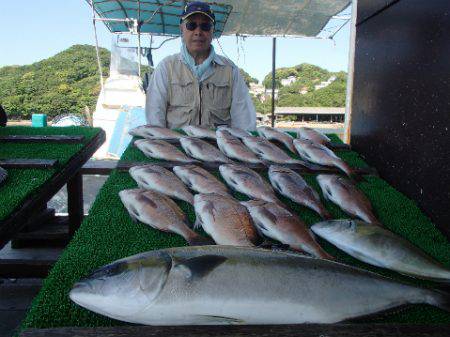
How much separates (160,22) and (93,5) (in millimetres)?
1814

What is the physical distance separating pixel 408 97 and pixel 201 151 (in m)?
1.26

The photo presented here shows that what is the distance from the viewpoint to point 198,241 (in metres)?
1.62

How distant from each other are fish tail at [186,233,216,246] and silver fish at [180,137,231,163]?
1021 millimetres

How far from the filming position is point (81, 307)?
Result: 124cm

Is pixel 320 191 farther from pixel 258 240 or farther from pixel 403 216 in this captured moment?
pixel 258 240

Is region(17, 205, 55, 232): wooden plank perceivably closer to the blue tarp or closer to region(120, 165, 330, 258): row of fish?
region(120, 165, 330, 258): row of fish

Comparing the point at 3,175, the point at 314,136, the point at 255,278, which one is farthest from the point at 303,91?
the point at 255,278

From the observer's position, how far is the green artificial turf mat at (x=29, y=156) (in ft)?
6.97

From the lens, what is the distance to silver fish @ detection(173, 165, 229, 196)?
2154mm

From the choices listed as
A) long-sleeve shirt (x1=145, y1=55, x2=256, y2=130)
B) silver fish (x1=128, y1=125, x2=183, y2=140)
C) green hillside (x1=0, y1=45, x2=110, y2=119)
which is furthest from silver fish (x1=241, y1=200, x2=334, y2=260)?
green hillside (x1=0, y1=45, x2=110, y2=119)

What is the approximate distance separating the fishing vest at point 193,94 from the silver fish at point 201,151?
208cm

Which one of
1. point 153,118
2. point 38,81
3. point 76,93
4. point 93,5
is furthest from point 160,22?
point 38,81

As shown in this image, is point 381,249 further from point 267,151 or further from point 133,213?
point 267,151

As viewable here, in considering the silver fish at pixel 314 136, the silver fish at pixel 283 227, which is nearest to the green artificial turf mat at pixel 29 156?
the silver fish at pixel 283 227
